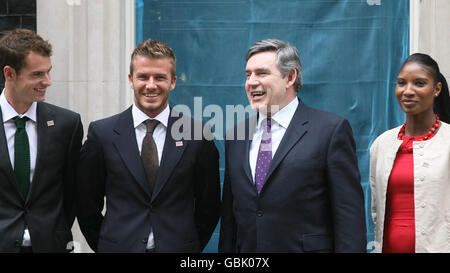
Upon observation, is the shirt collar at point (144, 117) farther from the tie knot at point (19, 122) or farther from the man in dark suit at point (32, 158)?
the tie knot at point (19, 122)

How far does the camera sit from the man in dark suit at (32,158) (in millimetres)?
3838

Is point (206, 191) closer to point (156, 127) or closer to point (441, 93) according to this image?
point (156, 127)

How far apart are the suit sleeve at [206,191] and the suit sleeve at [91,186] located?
673 mm

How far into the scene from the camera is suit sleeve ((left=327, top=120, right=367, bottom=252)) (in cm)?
358

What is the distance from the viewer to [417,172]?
13.3 feet

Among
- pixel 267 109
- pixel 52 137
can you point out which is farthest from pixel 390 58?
pixel 52 137

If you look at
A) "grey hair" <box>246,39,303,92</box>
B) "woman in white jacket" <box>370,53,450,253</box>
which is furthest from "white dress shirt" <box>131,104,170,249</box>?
"woman in white jacket" <box>370,53,450,253</box>

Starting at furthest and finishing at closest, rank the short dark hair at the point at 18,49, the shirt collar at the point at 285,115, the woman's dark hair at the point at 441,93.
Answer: the woman's dark hair at the point at 441,93 → the short dark hair at the point at 18,49 → the shirt collar at the point at 285,115

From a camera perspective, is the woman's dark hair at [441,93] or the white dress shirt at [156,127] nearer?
the white dress shirt at [156,127]

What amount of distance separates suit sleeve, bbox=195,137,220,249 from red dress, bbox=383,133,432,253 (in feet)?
4.03

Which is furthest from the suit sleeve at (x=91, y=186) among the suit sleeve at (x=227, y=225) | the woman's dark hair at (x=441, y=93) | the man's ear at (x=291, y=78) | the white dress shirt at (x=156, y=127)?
the woman's dark hair at (x=441, y=93)

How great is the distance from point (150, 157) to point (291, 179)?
0.96 meters

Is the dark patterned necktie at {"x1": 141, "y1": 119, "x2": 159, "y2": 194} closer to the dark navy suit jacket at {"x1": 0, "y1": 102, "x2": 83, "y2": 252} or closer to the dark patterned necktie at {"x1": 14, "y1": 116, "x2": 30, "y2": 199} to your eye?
the dark navy suit jacket at {"x1": 0, "y1": 102, "x2": 83, "y2": 252}

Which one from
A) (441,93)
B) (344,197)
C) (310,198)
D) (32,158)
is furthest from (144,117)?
(441,93)
